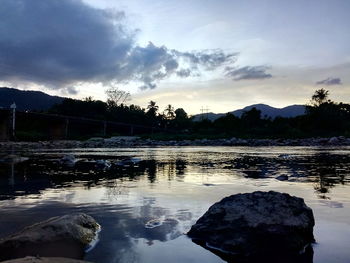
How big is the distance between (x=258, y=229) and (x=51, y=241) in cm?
289

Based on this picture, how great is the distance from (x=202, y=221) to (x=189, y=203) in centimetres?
270

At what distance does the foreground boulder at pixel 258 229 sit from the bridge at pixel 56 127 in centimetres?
6963

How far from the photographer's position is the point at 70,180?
1310 centimetres

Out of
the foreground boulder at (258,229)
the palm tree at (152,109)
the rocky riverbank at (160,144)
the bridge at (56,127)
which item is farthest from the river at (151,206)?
the palm tree at (152,109)

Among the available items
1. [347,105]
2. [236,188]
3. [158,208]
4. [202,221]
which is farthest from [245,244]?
[347,105]

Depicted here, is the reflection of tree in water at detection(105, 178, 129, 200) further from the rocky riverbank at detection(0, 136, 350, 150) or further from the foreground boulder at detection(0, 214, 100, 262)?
the rocky riverbank at detection(0, 136, 350, 150)

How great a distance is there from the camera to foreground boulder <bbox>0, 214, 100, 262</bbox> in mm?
4844

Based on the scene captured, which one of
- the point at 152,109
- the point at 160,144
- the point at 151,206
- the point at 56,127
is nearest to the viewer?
the point at 151,206

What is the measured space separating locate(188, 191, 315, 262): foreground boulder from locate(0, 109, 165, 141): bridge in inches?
2741

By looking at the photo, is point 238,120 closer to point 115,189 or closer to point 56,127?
point 56,127

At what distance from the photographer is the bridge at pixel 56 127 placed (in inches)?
A: 2825

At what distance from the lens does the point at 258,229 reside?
5406mm

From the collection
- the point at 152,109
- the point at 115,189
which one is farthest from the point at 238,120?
the point at 115,189

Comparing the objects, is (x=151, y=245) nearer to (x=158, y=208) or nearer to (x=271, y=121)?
(x=158, y=208)
